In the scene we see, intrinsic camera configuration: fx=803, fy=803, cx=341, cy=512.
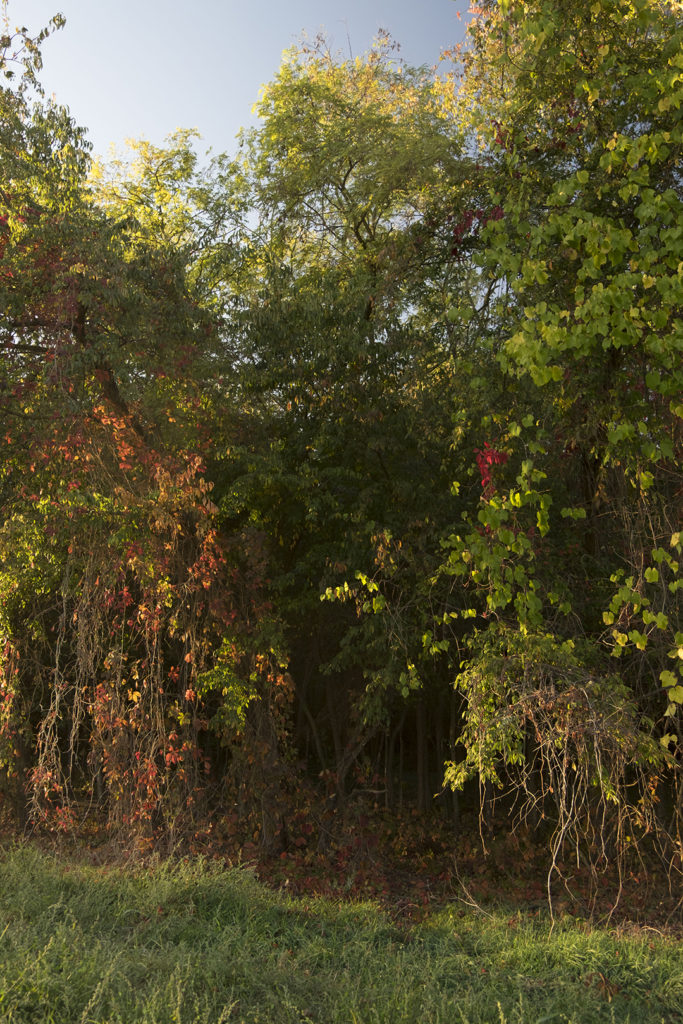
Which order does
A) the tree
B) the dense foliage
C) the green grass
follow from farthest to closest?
1. the dense foliage
2. the tree
3. the green grass

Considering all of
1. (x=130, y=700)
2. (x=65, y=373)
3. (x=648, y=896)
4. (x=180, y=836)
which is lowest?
(x=648, y=896)

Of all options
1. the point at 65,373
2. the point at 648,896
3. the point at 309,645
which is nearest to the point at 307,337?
the point at 65,373

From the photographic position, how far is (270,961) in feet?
15.9

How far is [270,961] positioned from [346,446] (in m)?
4.96

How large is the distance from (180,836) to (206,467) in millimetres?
3739

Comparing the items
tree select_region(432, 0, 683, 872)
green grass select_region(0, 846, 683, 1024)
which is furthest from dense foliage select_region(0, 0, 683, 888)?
green grass select_region(0, 846, 683, 1024)

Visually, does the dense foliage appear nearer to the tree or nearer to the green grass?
the tree

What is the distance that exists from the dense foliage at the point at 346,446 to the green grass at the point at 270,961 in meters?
Result: 1.08

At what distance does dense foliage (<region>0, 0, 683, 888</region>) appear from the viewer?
6125 millimetres

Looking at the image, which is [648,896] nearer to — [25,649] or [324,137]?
[25,649]

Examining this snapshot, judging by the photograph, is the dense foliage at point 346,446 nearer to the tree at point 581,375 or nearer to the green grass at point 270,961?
the tree at point 581,375

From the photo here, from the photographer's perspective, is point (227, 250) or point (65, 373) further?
point (227, 250)

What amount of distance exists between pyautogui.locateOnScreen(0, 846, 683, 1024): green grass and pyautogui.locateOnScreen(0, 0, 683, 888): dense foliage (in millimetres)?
1079

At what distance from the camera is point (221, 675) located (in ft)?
26.9
